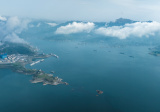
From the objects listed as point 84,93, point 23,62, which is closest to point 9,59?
point 23,62

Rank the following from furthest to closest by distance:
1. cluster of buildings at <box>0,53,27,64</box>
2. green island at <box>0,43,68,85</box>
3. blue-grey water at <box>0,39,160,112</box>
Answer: cluster of buildings at <box>0,53,27,64</box>, green island at <box>0,43,68,85</box>, blue-grey water at <box>0,39,160,112</box>

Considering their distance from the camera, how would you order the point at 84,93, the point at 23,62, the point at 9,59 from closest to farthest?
the point at 84,93 < the point at 23,62 < the point at 9,59

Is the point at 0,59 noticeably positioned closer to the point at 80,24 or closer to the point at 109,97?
the point at 109,97

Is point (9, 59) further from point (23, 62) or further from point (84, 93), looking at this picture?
point (84, 93)

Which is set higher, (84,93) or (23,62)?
(84,93)

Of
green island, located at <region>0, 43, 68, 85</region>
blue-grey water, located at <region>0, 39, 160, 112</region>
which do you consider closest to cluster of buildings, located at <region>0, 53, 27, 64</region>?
green island, located at <region>0, 43, 68, 85</region>

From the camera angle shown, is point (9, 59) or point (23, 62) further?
point (9, 59)

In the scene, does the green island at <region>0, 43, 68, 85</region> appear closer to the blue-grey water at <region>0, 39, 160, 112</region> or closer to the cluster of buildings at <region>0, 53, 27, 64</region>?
the cluster of buildings at <region>0, 53, 27, 64</region>

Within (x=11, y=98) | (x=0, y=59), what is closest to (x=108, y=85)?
(x=11, y=98)

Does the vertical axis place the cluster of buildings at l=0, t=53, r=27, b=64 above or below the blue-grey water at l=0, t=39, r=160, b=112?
below

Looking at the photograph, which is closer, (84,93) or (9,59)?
(84,93)

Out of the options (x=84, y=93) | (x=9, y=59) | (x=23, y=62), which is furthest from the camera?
(x=9, y=59)
